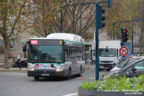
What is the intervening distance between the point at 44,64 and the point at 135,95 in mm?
12805

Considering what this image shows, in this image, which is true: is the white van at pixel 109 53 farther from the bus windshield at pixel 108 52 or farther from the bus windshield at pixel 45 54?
the bus windshield at pixel 45 54

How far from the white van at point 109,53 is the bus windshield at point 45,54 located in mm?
14881

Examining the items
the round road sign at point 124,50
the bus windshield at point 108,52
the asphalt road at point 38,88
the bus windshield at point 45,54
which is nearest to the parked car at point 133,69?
the asphalt road at point 38,88

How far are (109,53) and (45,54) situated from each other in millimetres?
15907

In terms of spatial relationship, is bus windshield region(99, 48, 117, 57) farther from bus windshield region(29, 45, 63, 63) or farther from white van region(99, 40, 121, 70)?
bus windshield region(29, 45, 63, 63)

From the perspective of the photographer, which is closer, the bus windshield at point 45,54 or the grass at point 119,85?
the grass at point 119,85

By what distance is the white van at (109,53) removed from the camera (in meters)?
37.4

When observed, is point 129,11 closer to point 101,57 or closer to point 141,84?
point 101,57

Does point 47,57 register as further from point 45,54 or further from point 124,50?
point 124,50

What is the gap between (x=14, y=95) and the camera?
15438 mm

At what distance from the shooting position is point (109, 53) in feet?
124

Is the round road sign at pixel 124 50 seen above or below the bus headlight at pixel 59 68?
above

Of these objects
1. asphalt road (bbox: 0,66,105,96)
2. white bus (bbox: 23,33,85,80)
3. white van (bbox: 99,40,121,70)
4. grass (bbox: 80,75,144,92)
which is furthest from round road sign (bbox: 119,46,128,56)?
grass (bbox: 80,75,144,92)

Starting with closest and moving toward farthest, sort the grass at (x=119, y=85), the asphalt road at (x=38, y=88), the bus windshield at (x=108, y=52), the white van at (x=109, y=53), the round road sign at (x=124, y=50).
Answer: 1. the grass at (x=119, y=85)
2. the asphalt road at (x=38, y=88)
3. the round road sign at (x=124, y=50)
4. the white van at (x=109, y=53)
5. the bus windshield at (x=108, y=52)
